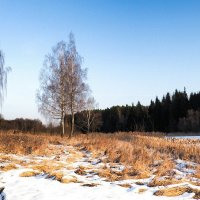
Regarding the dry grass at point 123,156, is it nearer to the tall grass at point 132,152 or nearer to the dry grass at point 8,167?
the tall grass at point 132,152

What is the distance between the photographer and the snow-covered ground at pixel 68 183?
727 cm

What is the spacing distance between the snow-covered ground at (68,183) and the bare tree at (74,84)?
11.7 meters

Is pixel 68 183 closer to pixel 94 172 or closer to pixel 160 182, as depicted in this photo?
pixel 94 172

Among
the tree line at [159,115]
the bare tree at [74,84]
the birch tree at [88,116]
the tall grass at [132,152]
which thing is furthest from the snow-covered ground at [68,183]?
→ the tree line at [159,115]

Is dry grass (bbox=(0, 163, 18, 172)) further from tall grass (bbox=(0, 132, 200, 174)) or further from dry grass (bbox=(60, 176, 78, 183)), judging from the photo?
tall grass (bbox=(0, 132, 200, 174))

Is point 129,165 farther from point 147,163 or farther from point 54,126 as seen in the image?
point 54,126

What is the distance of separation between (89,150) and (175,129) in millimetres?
58173

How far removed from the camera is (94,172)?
1008 centimetres

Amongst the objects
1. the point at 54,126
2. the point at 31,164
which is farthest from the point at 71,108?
the point at 31,164

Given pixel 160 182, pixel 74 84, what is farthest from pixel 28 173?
pixel 74 84

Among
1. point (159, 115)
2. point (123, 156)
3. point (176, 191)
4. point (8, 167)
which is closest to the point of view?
point (176, 191)

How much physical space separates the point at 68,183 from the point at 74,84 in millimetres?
15800

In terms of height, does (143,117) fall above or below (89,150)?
above

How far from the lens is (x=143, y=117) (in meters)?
79.9
